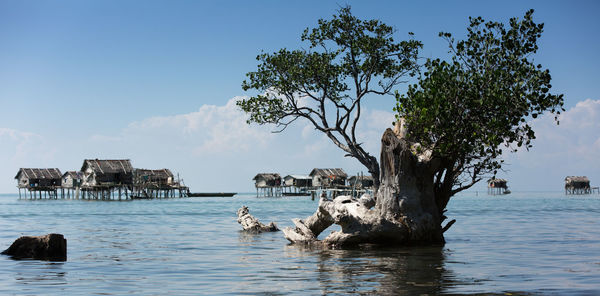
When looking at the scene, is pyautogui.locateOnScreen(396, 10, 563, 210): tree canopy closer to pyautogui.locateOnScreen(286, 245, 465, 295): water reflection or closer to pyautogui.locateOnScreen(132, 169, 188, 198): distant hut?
pyautogui.locateOnScreen(286, 245, 465, 295): water reflection

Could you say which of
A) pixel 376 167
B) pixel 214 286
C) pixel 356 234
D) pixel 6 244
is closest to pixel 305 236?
pixel 356 234

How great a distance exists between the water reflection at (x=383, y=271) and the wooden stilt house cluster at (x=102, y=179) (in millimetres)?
73971

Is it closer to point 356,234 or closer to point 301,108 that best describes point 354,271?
point 356,234

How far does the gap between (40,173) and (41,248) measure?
91.8m

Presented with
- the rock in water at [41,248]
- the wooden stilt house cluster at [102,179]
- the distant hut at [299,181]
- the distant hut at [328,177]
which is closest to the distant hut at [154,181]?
the wooden stilt house cluster at [102,179]

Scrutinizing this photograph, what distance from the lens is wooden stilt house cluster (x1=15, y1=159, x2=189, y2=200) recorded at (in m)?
88.8

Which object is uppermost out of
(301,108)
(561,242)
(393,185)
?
(301,108)

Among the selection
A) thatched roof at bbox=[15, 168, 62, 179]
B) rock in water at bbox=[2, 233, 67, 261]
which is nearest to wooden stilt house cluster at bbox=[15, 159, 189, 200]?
thatched roof at bbox=[15, 168, 62, 179]

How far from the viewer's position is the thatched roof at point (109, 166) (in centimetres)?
8794

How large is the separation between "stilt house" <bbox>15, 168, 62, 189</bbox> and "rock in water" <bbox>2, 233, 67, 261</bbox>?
8974 centimetres

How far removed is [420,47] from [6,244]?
19740mm

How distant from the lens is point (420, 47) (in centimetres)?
2922

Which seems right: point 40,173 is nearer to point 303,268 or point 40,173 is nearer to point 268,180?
point 268,180

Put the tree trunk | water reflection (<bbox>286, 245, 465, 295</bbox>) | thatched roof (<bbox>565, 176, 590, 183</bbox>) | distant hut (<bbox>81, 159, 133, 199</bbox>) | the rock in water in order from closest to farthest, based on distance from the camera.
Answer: water reflection (<bbox>286, 245, 465, 295</bbox>) < the rock in water < the tree trunk < distant hut (<bbox>81, 159, 133, 199</bbox>) < thatched roof (<bbox>565, 176, 590, 183</bbox>)
